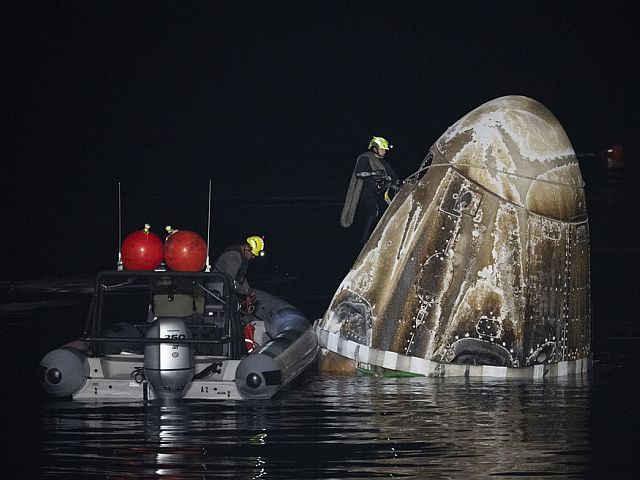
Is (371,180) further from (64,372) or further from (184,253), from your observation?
(64,372)

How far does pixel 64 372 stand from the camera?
642 inches

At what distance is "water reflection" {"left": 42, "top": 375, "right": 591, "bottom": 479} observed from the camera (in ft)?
44.2

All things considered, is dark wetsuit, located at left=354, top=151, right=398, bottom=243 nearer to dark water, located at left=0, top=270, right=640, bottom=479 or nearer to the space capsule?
the space capsule

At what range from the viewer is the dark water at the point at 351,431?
531 inches

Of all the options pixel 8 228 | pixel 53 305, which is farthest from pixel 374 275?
pixel 8 228

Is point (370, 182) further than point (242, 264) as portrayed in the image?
Yes

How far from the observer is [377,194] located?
22750mm

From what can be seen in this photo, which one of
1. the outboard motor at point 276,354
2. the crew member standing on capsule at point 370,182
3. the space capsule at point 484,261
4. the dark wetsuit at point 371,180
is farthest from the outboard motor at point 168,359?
the dark wetsuit at point 371,180

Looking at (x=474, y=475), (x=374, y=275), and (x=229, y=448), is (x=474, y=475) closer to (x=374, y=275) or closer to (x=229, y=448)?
(x=229, y=448)

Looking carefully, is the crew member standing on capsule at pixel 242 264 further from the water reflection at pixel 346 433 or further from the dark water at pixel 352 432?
the water reflection at pixel 346 433

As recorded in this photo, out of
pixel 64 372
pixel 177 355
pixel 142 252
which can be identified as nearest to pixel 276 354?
pixel 177 355

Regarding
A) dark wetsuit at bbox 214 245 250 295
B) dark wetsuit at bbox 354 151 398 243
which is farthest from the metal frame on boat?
dark wetsuit at bbox 354 151 398 243

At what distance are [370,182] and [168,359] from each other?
7.14 m

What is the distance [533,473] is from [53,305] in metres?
13.2
